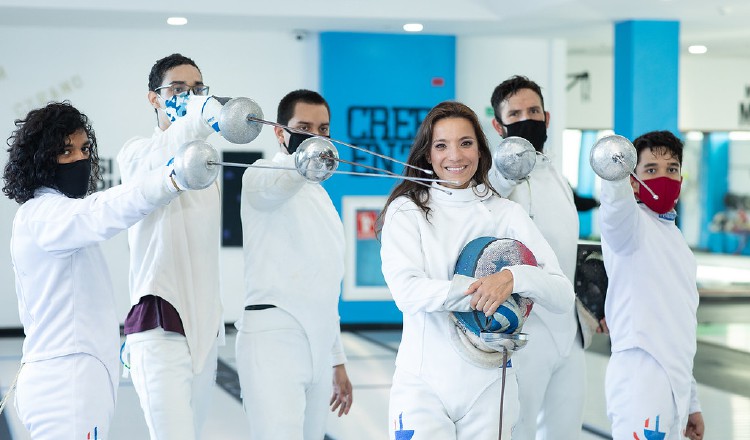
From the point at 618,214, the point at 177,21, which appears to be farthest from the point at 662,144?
the point at 177,21

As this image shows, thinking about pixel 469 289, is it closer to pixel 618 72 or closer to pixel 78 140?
pixel 78 140

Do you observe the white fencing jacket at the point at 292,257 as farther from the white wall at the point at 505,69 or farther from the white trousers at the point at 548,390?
the white wall at the point at 505,69

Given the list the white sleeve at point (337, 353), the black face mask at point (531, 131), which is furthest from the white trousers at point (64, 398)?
the black face mask at point (531, 131)

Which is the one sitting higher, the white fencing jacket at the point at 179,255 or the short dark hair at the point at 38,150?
the short dark hair at the point at 38,150

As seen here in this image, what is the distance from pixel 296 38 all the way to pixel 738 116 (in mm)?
6487

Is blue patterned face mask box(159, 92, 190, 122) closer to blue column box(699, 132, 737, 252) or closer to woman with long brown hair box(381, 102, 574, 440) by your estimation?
woman with long brown hair box(381, 102, 574, 440)

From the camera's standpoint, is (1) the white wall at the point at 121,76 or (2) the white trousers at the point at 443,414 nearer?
(2) the white trousers at the point at 443,414

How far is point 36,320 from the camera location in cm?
244

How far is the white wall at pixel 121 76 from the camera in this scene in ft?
27.6

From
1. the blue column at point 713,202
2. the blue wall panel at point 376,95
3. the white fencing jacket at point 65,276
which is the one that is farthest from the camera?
the blue column at point 713,202

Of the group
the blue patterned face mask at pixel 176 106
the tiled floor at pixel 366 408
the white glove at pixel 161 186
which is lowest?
the tiled floor at pixel 366 408

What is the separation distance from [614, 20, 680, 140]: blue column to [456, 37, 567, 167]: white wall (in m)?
1.28

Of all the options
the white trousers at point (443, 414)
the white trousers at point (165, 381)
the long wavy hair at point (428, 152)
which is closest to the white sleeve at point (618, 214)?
the long wavy hair at point (428, 152)

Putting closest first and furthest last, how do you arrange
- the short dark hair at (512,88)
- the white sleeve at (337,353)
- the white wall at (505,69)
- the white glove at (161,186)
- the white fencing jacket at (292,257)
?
1. the white glove at (161,186)
2. the white fencing jacket at (292,257)
3. the white sleeve at (337,353)
4. the short dark hair at (512,88)
5. the white wall at (505,69)
